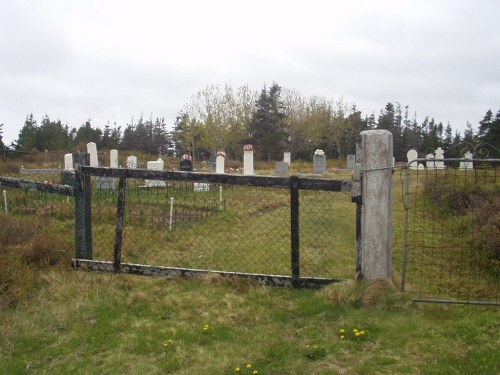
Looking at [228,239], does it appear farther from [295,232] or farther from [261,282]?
[295,232]

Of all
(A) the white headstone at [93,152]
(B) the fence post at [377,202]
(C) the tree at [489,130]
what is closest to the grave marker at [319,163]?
(C) the tree at [489,130]

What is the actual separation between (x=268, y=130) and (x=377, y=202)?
49558 millimetres

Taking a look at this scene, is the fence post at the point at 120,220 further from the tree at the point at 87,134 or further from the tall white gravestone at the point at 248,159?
the tree at the point at 87,134

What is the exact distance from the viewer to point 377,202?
4.61 meters

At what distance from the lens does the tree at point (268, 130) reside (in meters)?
52.9

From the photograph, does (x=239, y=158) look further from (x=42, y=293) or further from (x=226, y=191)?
(x=42, y=293)

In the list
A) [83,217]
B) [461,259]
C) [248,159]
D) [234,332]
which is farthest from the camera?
[248,159]

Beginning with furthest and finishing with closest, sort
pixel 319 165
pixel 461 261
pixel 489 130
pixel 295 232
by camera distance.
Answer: pixel 319 165, pixel 489 130, pixel 461 261, pixel 295 232

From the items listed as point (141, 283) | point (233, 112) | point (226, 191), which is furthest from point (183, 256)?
point (233, 112)

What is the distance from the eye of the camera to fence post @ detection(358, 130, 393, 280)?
4.58m

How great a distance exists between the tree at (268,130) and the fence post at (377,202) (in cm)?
4804

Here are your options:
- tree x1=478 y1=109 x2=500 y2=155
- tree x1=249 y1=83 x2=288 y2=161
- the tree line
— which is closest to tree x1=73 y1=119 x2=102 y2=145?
the tree line

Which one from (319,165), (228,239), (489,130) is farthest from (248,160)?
(228,239)

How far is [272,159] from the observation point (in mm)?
54406
